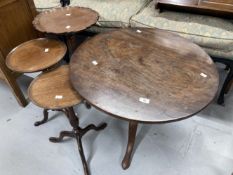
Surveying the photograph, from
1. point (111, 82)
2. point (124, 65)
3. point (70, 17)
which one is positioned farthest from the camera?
point (70, 17)

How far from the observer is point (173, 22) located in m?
1.75

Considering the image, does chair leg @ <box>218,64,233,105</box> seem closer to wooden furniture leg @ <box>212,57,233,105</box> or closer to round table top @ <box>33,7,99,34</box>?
wooden furniture leg @ <box>212,57,233,105</box>

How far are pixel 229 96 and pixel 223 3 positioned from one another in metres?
0.82

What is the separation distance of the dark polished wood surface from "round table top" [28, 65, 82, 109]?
3.67ft

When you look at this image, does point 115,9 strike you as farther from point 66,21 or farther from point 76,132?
point 76,132

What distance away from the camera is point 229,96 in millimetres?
1859

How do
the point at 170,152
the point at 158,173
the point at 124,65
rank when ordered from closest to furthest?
the point at 124,65
the point at 158,173
the point at 170,152

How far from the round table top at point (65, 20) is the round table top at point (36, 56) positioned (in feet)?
0.43

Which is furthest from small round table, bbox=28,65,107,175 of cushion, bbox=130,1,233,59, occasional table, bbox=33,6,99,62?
cushion, bbox=130,1,233,59

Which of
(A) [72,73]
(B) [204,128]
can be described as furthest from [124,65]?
(B) [204,128]

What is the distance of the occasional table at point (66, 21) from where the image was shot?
5.22 feet

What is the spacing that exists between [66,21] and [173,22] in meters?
0.92

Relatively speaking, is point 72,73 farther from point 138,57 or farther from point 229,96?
point 229,96

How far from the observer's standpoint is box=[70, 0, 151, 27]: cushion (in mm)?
1913
